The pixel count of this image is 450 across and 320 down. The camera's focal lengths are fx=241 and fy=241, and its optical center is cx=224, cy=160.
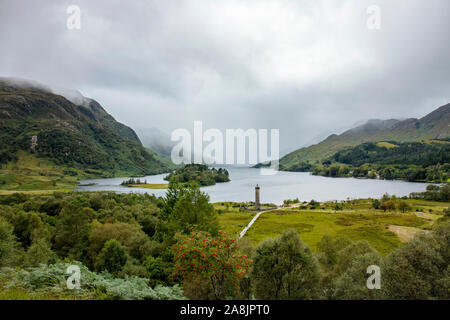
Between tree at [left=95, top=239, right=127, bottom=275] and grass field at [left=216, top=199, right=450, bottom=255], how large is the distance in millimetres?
21425

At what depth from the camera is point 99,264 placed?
26656 millimetres

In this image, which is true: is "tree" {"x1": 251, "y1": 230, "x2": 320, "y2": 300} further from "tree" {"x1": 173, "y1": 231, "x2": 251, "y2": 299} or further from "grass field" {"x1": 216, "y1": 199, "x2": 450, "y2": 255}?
"grass field" {"x1": 216, "y1": 199, "x2": 450, "y2": 255}

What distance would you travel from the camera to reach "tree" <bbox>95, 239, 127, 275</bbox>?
26.4 meters

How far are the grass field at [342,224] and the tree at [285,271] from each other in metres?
22.3

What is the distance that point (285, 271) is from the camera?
2248 centimetres

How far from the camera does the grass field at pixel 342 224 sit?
53.4 meters

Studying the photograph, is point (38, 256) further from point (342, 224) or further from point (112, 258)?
point (342, 224)

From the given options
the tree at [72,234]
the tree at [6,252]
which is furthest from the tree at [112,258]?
the tree at [72,234]

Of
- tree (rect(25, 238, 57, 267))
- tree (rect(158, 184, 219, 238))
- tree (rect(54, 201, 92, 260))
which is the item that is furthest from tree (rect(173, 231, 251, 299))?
tree (rect(54, 201, 92, 260))

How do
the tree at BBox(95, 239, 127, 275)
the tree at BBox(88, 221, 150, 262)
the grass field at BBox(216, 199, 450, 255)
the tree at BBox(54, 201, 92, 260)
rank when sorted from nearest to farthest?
the tree at BBox(95, 239, 127, 275) < the tree at BBox(88, 221, 150, 262) < the tree at BBox(54, 201, 92, 260) < the grass field at BBox(216, 199, 450, 255)

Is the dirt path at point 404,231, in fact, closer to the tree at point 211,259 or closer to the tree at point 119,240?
the tree at point 211,259
